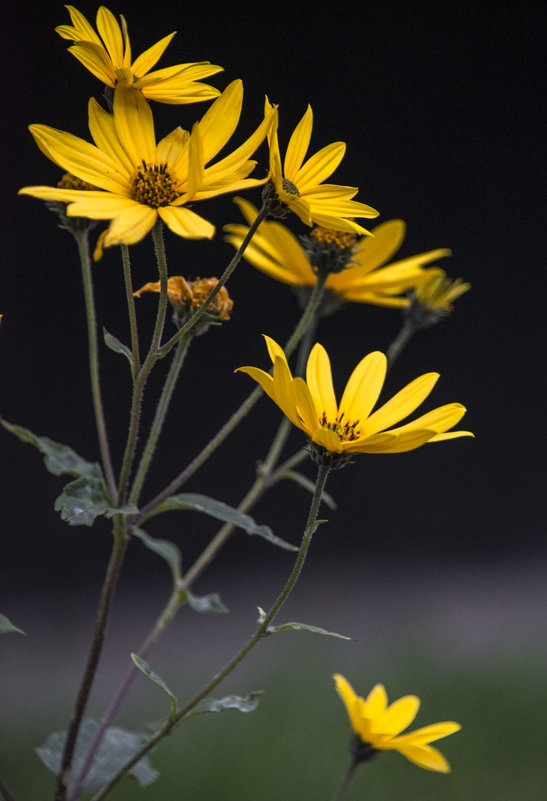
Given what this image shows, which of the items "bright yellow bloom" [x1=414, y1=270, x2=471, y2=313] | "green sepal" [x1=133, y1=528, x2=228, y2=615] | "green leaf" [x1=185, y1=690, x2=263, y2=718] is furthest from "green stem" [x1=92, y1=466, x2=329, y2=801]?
"bright yellow bloom" [x1=414, y1=270, x2=471, y2=313]

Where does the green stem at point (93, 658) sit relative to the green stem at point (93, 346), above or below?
below

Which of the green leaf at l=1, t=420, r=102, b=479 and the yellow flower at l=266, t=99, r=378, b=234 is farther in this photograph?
the green leaf at l=1, t=420, r=102, b=479

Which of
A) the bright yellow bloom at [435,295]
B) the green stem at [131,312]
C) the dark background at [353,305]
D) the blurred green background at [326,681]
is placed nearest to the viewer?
the green stem at [131,312]

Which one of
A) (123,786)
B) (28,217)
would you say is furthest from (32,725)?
(28,217)

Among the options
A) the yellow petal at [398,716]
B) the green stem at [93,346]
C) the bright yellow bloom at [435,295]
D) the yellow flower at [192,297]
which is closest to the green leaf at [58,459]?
the green stem at [93,346]

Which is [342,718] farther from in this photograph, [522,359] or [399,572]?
[522,359]

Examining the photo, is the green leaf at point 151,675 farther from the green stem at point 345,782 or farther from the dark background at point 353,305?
the dark background at point 353,305

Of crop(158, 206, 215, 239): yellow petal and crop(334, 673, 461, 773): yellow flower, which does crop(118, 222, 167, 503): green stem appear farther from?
crop(334, 673, 461, 773): yellow flower
